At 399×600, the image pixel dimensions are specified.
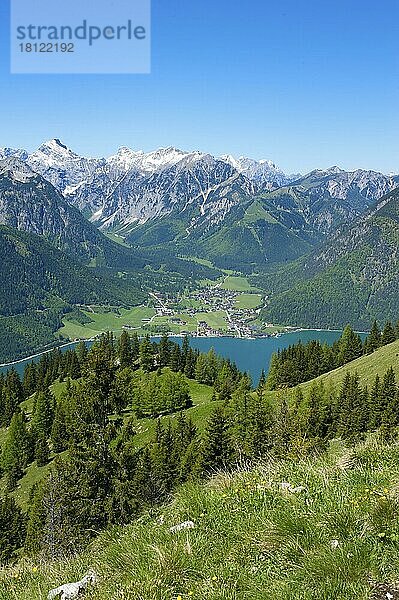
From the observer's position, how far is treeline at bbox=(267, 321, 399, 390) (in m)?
114

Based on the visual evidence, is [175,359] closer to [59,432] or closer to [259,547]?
[59,432]

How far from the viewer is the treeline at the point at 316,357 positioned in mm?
114312

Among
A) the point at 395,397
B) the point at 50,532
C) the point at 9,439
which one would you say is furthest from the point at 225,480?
the point at 9,439

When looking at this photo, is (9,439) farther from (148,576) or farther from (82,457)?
(148,576)

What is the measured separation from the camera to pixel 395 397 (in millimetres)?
65250

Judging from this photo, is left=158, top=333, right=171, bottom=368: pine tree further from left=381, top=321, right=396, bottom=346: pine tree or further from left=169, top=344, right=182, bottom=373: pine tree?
left=381, top=321, right=396, bottom=346: pine tree

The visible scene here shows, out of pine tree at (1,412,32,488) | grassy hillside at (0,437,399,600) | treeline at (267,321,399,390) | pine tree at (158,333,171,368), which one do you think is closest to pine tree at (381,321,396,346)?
treeline at (267,321,399,390)

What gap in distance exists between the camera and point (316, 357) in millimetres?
118875

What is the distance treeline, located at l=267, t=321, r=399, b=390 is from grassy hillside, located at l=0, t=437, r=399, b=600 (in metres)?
103

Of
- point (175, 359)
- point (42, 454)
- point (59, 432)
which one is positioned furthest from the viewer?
point (175, 359)

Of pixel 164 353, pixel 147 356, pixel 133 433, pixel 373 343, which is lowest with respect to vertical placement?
pixel 147 356

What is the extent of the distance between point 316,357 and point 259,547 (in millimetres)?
114329

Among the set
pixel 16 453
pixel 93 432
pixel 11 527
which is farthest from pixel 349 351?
pixel 93 432

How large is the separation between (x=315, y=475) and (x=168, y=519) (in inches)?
133
